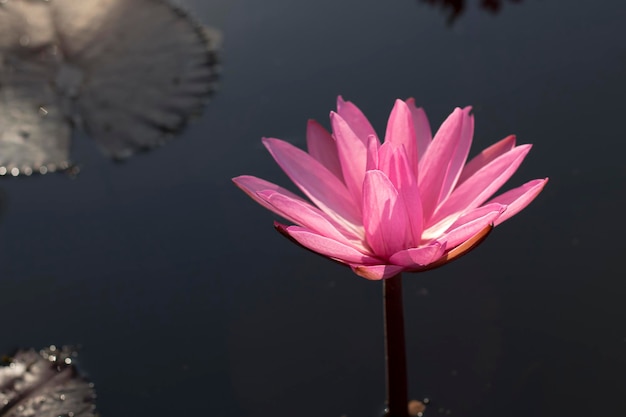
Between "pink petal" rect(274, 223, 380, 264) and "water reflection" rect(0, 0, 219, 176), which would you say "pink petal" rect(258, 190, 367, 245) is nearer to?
"pink petal" rect(274, 223, 380, 264)

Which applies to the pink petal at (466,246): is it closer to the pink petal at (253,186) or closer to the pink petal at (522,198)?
the pink petal at (522,198)

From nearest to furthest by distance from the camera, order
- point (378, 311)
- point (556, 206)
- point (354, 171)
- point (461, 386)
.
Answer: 1. point (354, 171)
2. point (461, 386)
3. point (378, 311)
4. point (556, 206)

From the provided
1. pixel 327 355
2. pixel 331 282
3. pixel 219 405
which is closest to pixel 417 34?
pixel 331 282

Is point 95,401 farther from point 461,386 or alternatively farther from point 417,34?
point 417,34

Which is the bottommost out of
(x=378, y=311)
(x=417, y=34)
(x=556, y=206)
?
(x=378, y=311)

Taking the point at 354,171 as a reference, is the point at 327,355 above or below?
below

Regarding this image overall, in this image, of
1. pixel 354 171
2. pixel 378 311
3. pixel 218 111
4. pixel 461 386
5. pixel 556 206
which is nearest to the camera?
pixel 354 171

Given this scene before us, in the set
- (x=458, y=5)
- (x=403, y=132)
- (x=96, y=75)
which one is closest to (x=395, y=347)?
(x=403, y=132)

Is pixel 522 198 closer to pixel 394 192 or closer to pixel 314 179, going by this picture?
pixel 394 192
